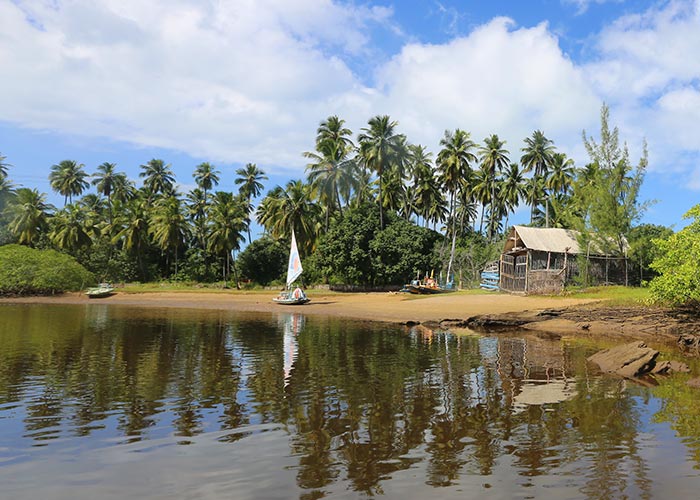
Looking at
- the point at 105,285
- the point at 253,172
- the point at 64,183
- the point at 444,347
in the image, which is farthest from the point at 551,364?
the point at 64,183

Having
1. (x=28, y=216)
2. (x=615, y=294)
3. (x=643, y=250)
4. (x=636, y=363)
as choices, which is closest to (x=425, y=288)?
(x=615, y=294)

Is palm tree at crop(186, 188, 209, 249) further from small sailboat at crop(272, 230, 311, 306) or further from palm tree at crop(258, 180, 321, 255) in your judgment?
small sailboat at crop(272, 230, 311, 306)

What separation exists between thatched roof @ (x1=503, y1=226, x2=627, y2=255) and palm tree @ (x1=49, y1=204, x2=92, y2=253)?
168ft

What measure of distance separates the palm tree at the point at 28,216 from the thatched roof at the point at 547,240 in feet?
187

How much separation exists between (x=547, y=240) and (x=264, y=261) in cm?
3723

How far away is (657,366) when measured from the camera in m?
13.7

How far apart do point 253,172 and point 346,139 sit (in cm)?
2656

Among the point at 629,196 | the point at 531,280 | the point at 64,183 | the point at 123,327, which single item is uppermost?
the point at 64,183

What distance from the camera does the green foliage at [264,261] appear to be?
63.3 meters

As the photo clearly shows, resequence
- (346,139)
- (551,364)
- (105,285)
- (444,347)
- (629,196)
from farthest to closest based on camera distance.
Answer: (346,139)
(105,285)
(629,196)
(444,347)
(551,364)

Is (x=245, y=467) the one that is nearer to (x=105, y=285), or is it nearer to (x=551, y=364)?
(x=551, y=364)

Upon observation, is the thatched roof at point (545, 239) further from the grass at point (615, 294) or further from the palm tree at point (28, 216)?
the palm tree at point (28, 216)

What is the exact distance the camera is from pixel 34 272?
167 ft

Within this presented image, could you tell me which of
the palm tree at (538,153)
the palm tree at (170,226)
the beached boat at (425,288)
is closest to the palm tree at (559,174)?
the palm tree at (538,153)
